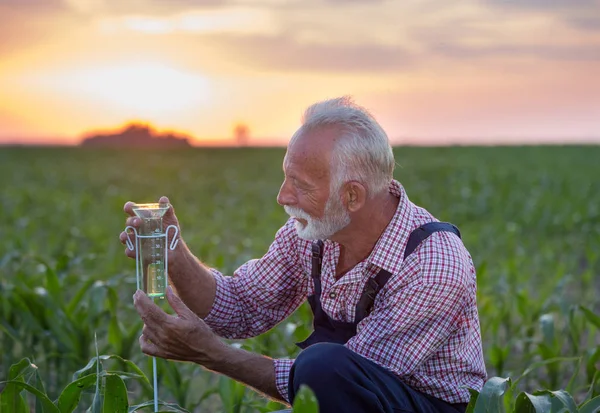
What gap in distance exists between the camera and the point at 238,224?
1227 cm

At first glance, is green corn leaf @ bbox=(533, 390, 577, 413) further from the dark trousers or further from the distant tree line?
the distant tree line

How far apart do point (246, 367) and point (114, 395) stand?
0.41 metres

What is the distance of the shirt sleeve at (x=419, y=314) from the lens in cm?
268

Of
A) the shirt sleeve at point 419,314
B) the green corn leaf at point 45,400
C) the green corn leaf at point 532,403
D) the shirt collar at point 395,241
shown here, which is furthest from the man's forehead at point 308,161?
the green corn leaf at point 45,400

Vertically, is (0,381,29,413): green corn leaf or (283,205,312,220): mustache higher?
(283,205,312,220): mustache

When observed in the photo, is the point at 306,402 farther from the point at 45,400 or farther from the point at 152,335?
the point at 45,400

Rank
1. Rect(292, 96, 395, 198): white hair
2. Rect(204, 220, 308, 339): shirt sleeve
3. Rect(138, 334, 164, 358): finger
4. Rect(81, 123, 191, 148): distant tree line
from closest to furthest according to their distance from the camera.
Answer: Rect(138, 334, 164, 358): finger < Rect(292, 96, 395, 198): white hair < Rect(204, 220, 308, 339): shirt sleeve < Rect(81, 123, 191, 148): distant tree line

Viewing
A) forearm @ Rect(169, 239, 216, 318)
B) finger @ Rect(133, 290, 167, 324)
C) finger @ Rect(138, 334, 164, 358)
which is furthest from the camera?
forearm @ Rect(169, 239, 216, 318)

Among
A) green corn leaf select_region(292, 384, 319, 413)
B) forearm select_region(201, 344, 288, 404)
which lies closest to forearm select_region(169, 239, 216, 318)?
forearm select_region(201, 344, 288, 404)

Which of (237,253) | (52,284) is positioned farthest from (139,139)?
(52,284)

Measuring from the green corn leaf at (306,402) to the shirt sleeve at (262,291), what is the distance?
1.09 m

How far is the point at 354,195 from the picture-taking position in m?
2.80

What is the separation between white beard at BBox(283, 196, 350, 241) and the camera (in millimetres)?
2801

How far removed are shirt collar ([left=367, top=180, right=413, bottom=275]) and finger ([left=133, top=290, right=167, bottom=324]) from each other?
2.28 ft
